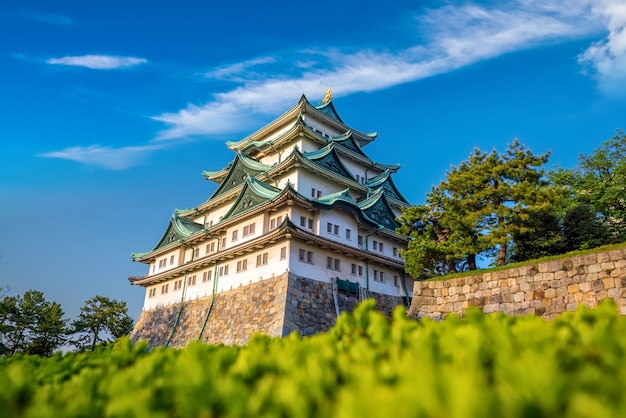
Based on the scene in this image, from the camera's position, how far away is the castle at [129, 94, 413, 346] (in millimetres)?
26672

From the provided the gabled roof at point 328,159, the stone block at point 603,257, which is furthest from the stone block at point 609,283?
the gabled roof at point 328,159

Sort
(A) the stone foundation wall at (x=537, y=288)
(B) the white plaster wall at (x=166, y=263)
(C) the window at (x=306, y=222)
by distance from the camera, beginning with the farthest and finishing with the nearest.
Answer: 1. (B) the white plaster wall at (x=166, y=263)
2. (C) the window at (x=306, y=222)
3. (A) the stone foundation wall at (x=537, y=288)

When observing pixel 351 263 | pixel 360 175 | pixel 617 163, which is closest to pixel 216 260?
pixel 351 263

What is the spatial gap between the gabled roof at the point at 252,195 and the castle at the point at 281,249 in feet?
0.29

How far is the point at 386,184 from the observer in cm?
4047

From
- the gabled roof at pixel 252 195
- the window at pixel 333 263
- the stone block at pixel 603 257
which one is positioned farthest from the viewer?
the gabled roof at pixel 252 195

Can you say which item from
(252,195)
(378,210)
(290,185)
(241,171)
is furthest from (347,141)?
(290,185)

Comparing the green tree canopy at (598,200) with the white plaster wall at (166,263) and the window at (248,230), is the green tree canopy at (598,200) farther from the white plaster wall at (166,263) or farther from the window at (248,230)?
the white plaster wall at (166,263)

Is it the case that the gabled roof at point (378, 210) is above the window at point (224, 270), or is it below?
above

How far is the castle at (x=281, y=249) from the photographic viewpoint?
2667cm

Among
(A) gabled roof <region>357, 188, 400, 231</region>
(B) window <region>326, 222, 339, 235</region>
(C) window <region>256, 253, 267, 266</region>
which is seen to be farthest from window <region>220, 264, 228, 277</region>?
(A) gabled roof <region>357, 188, 400, 231</region>

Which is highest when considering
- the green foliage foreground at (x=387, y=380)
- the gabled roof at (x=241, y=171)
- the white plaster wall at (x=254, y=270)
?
the gabled roof at (x=241, y=171)

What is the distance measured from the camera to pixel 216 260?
31.6 metres

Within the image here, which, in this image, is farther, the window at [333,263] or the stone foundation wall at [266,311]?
the window at [333,263]
